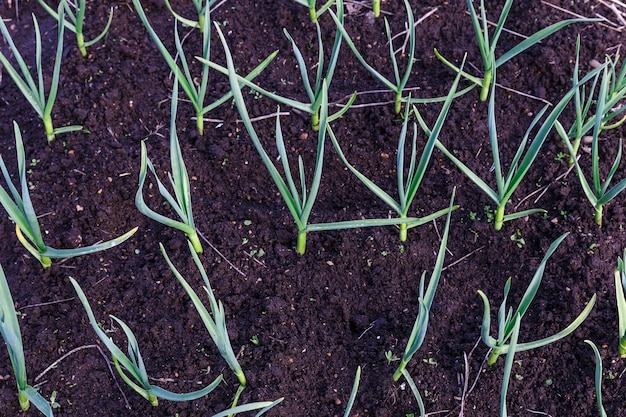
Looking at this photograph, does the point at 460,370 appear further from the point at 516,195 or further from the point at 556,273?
the point at 516,195

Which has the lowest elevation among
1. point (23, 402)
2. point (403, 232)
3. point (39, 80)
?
point (23, 402)

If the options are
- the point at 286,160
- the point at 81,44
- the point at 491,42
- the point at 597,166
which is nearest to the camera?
the point at 286,160

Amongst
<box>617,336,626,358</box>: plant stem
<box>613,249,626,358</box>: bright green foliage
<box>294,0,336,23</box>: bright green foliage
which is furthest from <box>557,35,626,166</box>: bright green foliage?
<box>294,0,336,23</box>: bright green foliage

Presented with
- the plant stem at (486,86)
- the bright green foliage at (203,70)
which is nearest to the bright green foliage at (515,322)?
the plant stem at (486,86)

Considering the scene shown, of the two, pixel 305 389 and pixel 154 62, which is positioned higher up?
pixel 154 62

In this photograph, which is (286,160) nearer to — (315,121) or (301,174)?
(301,174)

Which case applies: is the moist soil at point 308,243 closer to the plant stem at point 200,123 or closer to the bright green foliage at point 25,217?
the plant stem at point 200,123

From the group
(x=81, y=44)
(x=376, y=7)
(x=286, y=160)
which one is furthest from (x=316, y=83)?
(x=81, y=44)

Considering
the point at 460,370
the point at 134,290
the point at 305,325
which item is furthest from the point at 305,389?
the point at 134,290
